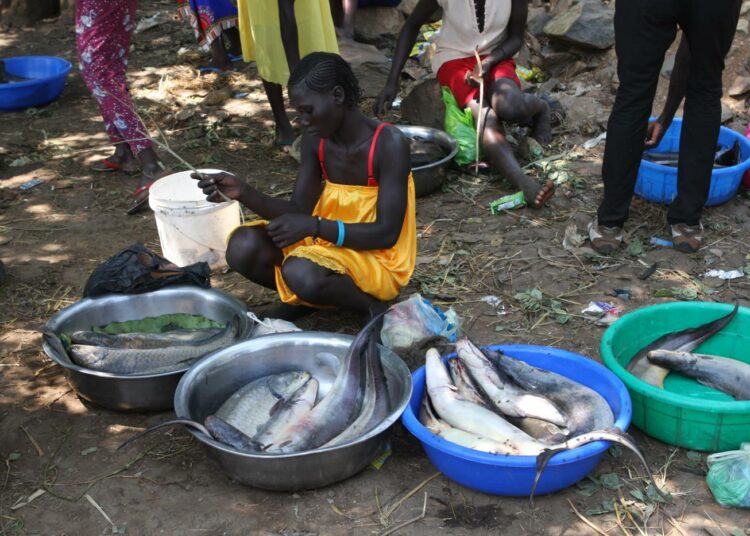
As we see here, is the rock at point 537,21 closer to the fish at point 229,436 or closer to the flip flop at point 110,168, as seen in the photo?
the flip flop at point 110,168

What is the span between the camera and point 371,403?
290 centimetres

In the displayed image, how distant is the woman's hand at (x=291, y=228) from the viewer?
320 centimetres

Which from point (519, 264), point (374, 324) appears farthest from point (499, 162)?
point (374, 324)

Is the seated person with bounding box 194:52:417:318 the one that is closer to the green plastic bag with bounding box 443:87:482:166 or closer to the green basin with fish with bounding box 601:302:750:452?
the green basin with fish with bounding box 601:302:750:452

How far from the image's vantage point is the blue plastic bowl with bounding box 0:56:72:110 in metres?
6.72

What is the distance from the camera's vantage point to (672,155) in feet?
16.1

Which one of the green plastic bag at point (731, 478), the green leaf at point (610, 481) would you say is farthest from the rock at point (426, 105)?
the green plastic bag at point (731, 478)

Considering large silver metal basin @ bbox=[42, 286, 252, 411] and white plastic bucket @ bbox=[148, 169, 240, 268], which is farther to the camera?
white plastic bucket @ bbox=[148, 169, 240, 268]

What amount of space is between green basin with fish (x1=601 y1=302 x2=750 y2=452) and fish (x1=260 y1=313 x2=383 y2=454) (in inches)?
35.0

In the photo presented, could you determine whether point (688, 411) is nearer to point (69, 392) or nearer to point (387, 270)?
point (387, 270)

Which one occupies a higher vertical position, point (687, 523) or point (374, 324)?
point (374, 324)

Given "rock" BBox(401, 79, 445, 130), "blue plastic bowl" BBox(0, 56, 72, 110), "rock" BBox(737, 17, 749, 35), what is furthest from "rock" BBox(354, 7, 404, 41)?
"rock" BBox(737, 17, 749, 35)

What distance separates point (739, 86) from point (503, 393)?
3.88m

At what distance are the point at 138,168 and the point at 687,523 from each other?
171 inches
